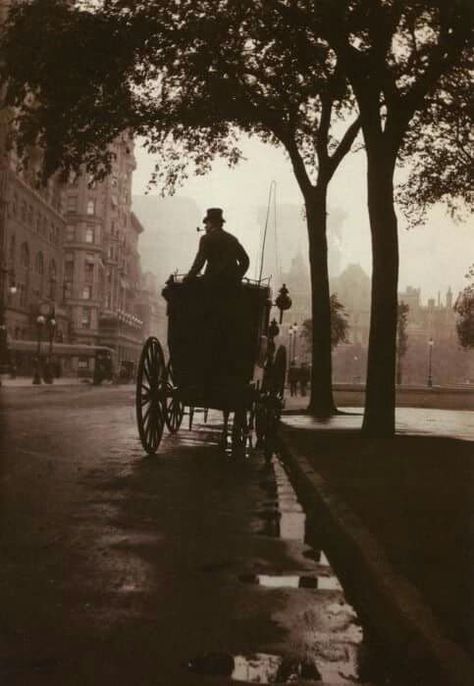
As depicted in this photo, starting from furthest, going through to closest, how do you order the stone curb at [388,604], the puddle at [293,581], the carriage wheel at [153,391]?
the carriage wheel at [153,391]
the puddle at [293,581]
the stone curb at [388,604]

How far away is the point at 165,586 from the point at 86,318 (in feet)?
305

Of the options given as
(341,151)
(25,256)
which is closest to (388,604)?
(341,151)

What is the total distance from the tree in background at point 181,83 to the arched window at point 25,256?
48469mm

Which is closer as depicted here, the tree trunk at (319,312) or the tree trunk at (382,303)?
the tree trunk at (382,303)

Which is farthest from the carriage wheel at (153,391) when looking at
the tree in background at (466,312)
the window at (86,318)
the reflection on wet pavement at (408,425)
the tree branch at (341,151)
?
the window at (86,318)

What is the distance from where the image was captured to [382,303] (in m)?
11.7

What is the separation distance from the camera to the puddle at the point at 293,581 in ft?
13.9

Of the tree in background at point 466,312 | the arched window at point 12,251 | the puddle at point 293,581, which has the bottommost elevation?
the puddle at point 293,581

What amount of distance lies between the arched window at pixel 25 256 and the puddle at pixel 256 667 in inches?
2621

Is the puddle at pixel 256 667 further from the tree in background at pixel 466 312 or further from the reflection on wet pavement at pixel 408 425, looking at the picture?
the tree in background at pixel 466 312

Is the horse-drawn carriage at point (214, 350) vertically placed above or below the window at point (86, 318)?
below

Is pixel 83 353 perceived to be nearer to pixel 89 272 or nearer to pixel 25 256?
pixel 25 256

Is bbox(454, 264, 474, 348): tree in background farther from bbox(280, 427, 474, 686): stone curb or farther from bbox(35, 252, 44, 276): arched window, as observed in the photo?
bbox(280, 427, 474, 686): stone curb

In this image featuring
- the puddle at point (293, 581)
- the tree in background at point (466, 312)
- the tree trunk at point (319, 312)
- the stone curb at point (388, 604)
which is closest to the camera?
the stone curb at point (388, 604)
